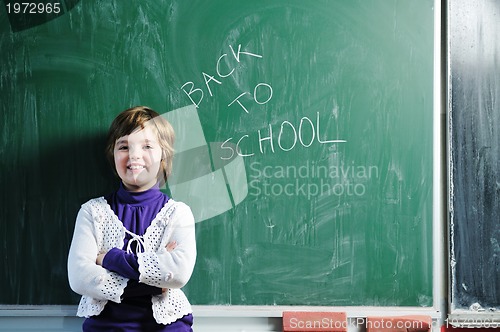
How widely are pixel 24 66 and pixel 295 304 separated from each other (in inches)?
56.3

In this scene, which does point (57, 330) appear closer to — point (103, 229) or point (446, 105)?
point (103, 229)

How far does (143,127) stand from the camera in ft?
6.68

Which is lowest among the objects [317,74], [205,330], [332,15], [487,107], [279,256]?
[205,330]

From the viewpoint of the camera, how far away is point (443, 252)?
2.21m

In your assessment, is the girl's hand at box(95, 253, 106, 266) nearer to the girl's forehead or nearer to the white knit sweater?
the white knit sweater

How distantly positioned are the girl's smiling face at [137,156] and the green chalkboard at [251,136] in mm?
173

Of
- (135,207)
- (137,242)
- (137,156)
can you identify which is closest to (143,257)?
(137,242)

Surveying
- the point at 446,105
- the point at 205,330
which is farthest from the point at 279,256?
the point at 446,105

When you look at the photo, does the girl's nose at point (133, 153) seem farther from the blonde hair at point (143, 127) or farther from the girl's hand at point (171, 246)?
the girl's hand at point (171, 246)

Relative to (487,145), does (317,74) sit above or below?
above

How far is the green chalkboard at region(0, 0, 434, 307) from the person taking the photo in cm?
219

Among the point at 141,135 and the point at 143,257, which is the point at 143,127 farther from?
the point at 143,257

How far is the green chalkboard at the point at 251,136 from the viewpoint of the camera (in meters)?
2.19

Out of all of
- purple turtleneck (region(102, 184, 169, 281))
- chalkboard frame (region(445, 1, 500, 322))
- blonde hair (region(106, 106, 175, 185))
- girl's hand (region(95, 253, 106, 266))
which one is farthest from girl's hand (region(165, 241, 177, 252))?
chalkboard frame (region(445, 1, 500, 322))
